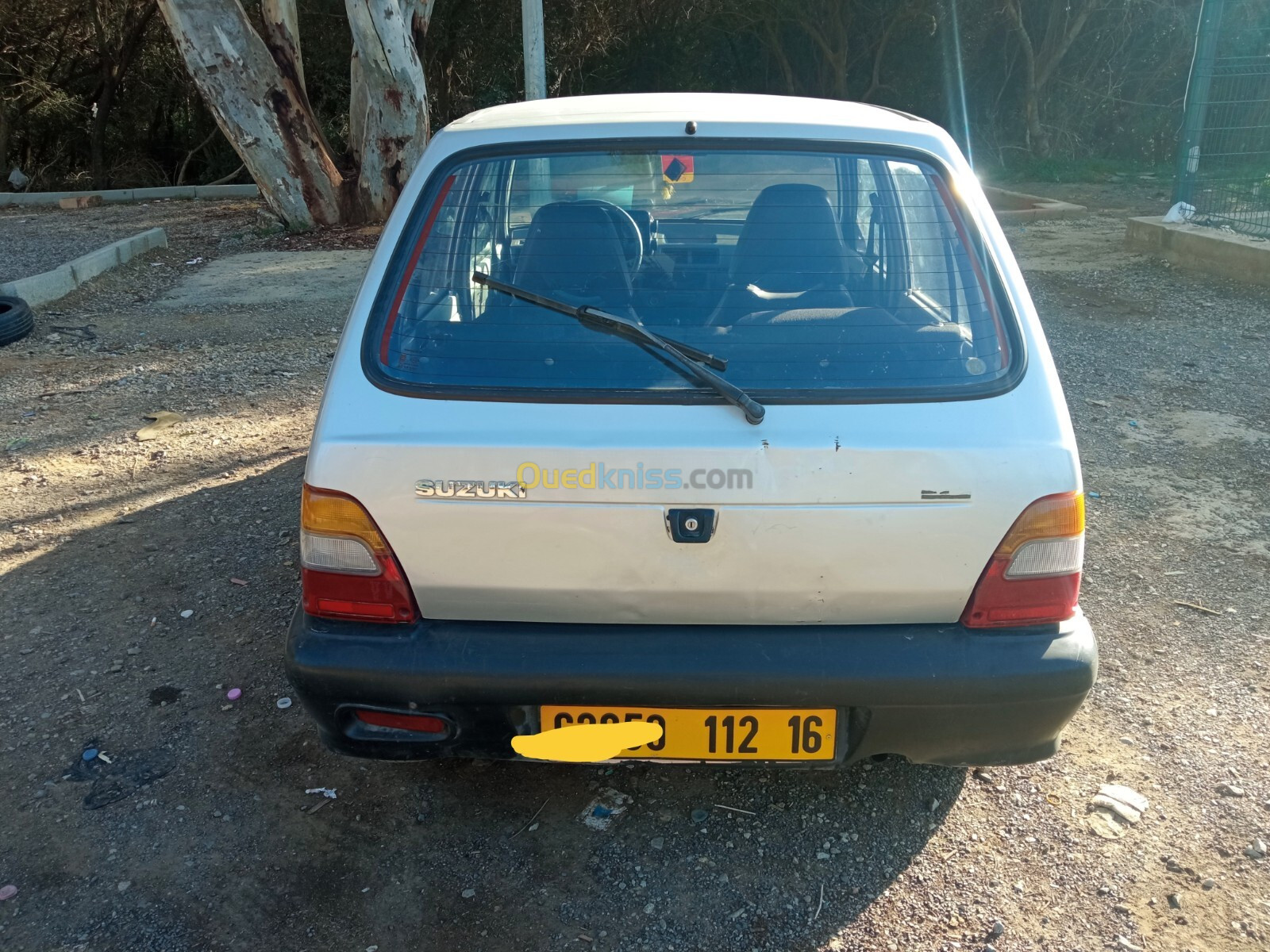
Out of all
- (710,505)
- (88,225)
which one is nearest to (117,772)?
(710,505)

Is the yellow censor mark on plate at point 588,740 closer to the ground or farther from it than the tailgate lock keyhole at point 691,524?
closer to the ground

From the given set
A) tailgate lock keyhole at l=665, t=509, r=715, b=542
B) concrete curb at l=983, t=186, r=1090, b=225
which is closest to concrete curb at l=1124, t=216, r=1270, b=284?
concrete curb at l=983, t=186, r=1090, b=225

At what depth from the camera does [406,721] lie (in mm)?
2324

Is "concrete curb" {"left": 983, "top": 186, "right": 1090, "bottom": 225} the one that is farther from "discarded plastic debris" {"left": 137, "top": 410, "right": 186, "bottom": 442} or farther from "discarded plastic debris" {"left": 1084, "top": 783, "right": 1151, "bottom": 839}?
"discarded plastic debris" {"left": 1084, "top": 783, "right": 1151, "bottom": 839}

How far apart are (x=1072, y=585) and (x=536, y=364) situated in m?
1.28

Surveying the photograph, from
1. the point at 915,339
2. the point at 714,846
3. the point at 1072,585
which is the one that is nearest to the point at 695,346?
the point at 915,339

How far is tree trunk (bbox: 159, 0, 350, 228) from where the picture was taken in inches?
418

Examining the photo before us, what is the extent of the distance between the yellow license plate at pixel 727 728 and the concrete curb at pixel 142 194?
642 inches

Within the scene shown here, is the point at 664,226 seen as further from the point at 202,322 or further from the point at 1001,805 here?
the point at 202,322

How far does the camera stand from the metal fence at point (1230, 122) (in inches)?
364

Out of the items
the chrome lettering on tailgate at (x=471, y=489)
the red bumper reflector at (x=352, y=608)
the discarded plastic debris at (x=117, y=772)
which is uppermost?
the chrome lettering on tailgate at (x=471, y=489)

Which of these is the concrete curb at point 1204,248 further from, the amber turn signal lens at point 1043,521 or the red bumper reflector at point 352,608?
the red bumper reflector at point 352,608

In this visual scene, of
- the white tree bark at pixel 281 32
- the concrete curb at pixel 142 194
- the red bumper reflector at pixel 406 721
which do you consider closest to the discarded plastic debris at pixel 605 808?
the red bumper reflector at pixel 406 721

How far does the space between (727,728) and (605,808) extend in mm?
670
